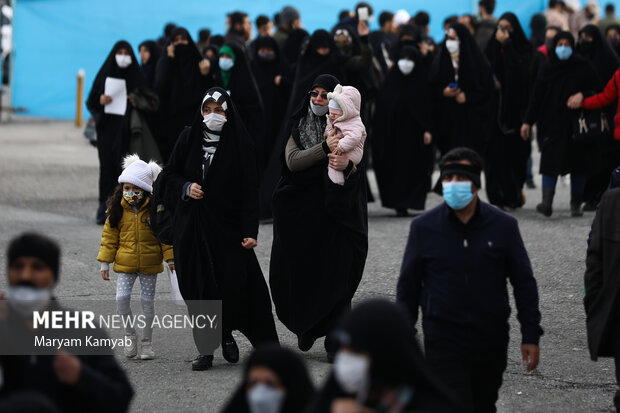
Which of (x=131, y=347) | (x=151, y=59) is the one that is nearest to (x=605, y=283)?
(x=131, y=347)

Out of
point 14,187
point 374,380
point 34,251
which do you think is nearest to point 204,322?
point 34,251

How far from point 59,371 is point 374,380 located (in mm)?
1001

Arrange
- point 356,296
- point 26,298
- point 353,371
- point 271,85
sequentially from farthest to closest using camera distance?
point 271,85 → point 356,296 → point 26,298 → point 353,371

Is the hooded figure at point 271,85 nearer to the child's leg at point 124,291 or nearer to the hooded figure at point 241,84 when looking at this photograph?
the hooded figure at point 241,84

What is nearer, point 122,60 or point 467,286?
point 467,286

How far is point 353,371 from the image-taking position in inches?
133

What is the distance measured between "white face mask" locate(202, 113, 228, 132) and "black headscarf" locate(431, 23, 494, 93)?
20.7ft

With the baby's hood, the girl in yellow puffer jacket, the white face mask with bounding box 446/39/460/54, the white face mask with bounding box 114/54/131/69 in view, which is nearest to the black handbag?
the white face mask with bounding box 446/39/460/54

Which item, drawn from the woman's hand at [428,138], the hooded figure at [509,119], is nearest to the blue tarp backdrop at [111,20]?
the hooded figure at [509,119]

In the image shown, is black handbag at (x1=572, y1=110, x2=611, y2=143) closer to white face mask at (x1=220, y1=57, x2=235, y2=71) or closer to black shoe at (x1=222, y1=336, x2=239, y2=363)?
white face mask at (x1=220, y1=57, x2=235, y2=71)

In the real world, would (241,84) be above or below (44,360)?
above

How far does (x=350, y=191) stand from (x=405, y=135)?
595 cm

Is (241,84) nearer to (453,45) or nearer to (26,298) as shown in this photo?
(453,45)

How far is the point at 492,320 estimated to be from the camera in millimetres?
5031
